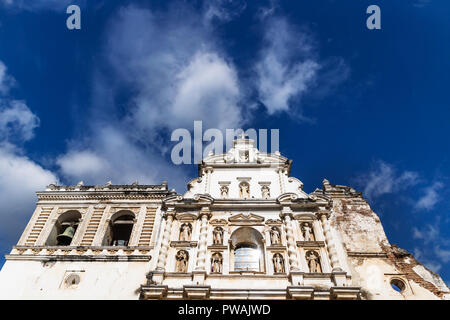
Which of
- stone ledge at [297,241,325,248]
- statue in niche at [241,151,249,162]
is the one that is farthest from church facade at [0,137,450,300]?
statue in niche at [241,151,249,162]

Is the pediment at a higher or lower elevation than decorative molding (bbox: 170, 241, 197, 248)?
higher

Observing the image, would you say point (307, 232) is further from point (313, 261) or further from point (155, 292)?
point (155, 292)

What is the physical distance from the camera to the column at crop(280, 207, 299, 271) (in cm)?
1460

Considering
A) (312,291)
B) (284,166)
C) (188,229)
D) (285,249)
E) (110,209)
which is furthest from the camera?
(284,166)

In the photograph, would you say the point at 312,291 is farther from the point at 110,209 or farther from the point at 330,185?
the point at 110,209

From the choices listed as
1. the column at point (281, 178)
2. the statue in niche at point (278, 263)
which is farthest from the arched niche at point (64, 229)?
the column at point (281, 178)

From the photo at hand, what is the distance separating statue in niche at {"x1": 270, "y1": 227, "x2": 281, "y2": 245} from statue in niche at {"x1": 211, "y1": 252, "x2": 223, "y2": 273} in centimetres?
248

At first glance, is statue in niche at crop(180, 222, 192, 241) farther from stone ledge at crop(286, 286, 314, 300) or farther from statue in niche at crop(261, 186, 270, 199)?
stone ledge at crop(286, 286, 314, 300)

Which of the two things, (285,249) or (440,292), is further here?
(285,249)

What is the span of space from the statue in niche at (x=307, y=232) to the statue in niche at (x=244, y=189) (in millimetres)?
3311

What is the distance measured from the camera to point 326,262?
14.9 meters

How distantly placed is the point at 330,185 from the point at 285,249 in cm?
521

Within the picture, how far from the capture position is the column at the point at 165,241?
14961mm
